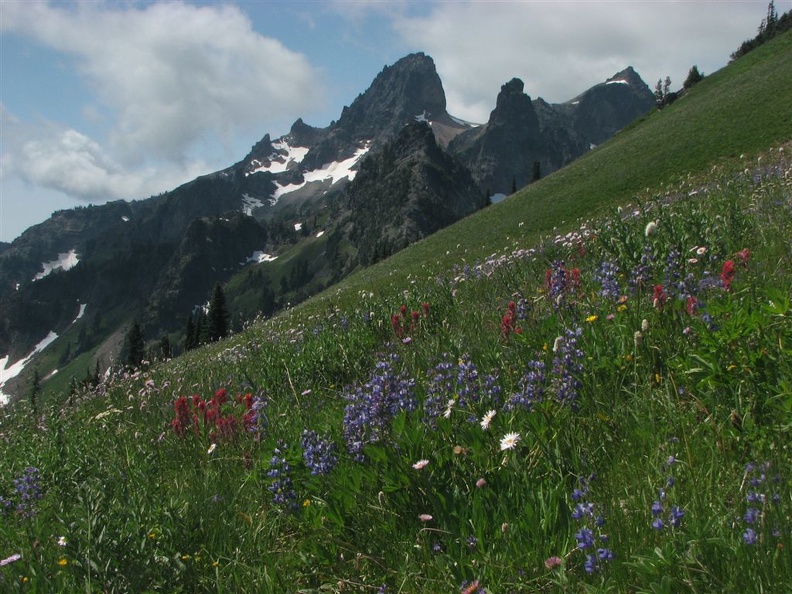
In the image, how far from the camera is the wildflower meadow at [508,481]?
2229 mm

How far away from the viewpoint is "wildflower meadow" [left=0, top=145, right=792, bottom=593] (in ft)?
7.31

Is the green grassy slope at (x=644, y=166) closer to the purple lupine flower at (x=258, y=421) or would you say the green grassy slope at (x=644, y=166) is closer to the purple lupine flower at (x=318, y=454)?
the purple lupine flower at (x=258, y=421)

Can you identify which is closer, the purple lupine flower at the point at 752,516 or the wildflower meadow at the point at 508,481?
the purple lupine flower at the point at 752,516

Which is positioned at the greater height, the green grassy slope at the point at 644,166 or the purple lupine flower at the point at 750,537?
the green grassy slope at the point at 644,166

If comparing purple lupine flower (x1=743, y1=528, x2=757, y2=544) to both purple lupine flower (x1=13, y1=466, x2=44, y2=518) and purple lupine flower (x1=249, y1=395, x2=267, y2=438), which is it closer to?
purple lupine flower (x1=249, y1=395, x2=267, y2=438)

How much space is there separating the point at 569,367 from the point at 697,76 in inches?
3730

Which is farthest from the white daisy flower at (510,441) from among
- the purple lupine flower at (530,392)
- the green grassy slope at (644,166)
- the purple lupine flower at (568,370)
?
the green grassy slope at (644,166)

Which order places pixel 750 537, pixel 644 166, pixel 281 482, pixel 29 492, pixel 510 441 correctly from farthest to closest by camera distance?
pixel 644 166 < pixel 29 492 < pixel 281 482 < pixel 510 441 < pixel 750 537

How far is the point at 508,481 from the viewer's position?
2.97 meters

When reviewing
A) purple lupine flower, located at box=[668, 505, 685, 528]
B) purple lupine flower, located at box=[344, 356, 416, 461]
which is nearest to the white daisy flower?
purple lupine flower, located at box=[344, 356, 416, 461]

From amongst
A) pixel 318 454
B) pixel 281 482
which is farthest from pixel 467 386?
pixel 281 482

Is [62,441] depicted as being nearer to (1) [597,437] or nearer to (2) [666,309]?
(1) [597,437]

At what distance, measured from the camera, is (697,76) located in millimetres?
82750

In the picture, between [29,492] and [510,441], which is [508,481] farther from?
[29,492]
